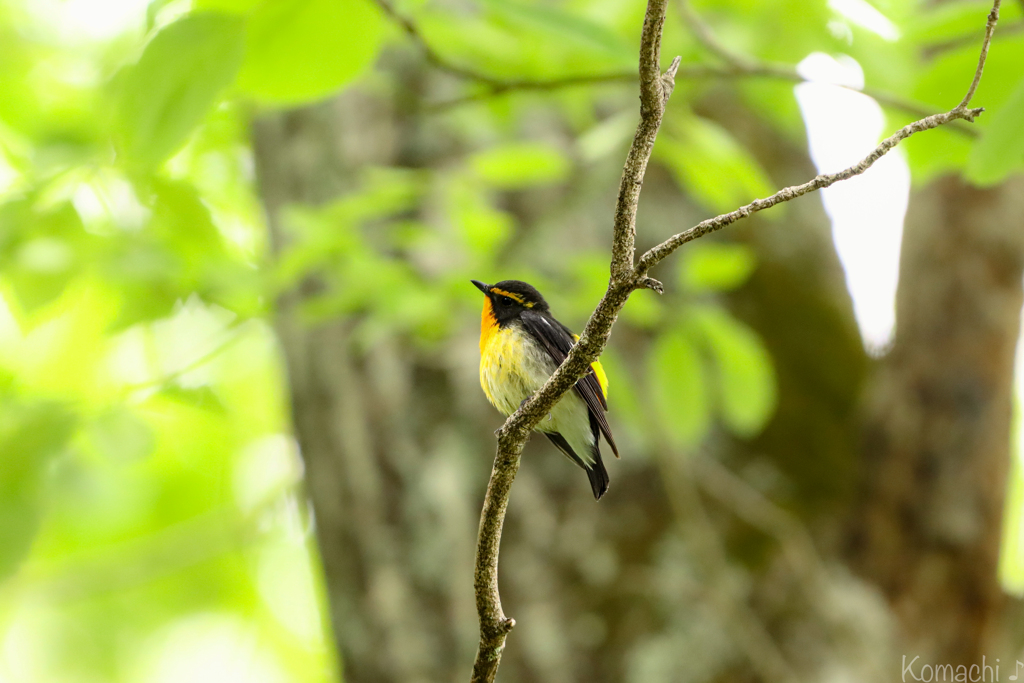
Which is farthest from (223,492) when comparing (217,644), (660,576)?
(660,576)

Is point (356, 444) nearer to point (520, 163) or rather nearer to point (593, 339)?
point (520, 163)

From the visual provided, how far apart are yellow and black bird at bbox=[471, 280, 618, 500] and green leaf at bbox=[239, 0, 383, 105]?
0.92 m

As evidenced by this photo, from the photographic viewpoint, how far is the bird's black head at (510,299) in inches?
114

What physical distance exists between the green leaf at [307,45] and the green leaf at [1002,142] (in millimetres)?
1629

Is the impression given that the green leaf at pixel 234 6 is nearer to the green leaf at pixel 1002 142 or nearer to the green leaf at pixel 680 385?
the green leaf at pixel 1002 142

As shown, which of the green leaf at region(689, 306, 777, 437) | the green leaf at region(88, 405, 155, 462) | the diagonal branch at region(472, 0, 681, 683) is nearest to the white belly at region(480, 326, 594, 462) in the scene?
the diagonal branch at region(472, 0, 681, 683)

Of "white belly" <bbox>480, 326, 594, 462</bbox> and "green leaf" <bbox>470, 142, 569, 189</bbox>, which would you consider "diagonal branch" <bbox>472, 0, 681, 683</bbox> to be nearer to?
"white belly" <bbox>480, 326, 594, 462</bbox>

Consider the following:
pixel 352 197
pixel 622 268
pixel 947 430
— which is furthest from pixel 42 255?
pixel 947 430

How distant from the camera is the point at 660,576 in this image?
15.3ft

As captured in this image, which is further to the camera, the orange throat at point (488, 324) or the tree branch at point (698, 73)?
the orange throat at point (488, 324)

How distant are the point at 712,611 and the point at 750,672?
15.2 inches

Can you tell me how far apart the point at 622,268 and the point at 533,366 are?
154 cm

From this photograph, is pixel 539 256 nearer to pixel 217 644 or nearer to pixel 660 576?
pixel 660 576

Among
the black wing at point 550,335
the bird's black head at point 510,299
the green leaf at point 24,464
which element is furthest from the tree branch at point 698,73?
the green leaf at point 24,464
